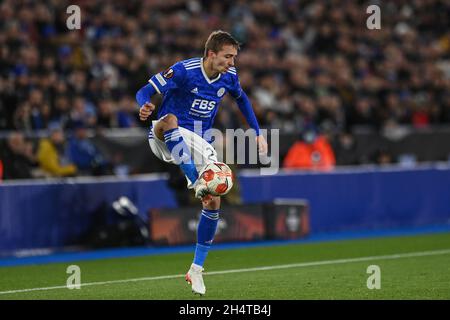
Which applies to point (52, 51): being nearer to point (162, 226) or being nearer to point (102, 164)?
point (102, 164)

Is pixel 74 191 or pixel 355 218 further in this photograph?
pixel 355 218

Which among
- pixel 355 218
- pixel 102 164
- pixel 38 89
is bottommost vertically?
pixel 355 218

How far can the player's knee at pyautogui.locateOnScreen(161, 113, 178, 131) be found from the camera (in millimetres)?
9516

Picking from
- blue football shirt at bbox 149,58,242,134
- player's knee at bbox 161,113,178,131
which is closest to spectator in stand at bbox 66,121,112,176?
blue football shirt at bbox 149,58,242,134

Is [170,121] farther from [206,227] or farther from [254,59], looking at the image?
[254,59]

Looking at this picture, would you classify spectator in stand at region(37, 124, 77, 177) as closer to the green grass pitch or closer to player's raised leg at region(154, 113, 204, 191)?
the green grass pitch

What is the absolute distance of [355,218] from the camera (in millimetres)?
18000

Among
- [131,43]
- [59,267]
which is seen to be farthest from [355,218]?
[59,267]

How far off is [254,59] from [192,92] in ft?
38.7

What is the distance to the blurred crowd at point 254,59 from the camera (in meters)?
17.1

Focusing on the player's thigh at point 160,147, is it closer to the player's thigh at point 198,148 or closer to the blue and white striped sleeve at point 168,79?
the player's thigh at point 198,148

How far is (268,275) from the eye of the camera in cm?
1072

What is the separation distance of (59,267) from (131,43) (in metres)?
7.96

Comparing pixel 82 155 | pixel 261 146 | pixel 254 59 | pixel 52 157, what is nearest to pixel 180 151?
pixel 261 146
